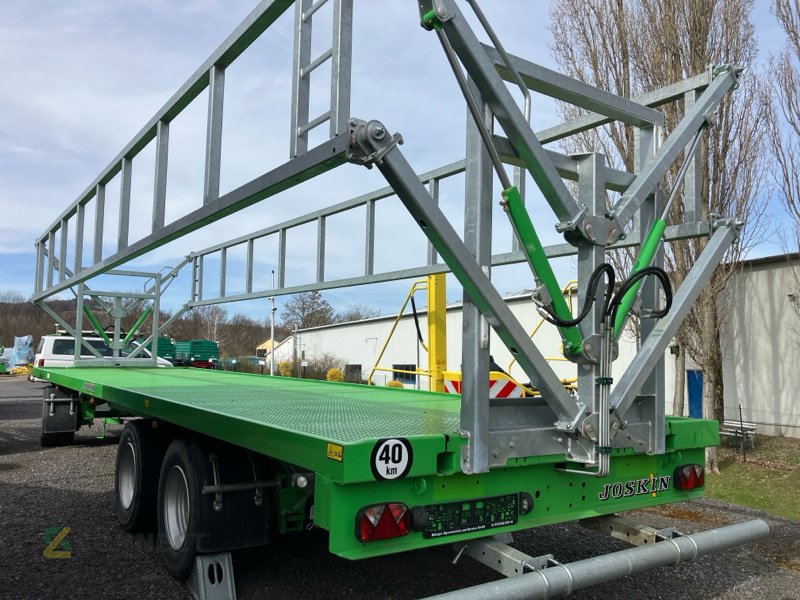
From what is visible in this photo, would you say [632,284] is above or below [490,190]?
below

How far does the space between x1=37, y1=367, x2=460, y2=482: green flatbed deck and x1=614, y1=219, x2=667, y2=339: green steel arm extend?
0.91 m

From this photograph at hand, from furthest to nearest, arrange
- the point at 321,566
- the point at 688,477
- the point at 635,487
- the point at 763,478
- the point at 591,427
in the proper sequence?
the point at 763,478, the point at 321,566, the point at 688,477, the point at 635,487, the point at 591,427

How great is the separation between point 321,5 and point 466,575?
11.5 ft

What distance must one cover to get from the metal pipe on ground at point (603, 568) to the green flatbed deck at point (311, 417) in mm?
502

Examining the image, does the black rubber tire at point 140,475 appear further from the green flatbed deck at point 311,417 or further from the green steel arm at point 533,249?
the green steel arm at point 533,249

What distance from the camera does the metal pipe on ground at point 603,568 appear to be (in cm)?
241

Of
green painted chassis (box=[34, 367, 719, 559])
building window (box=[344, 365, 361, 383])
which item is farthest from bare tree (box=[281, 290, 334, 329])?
green painted chassis (box=[34, 367, 719, 559])

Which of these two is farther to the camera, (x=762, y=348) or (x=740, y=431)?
(x=762, y=348)

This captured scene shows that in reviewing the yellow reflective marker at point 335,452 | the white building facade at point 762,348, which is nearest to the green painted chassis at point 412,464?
the yellow reflective marker at point 335,452

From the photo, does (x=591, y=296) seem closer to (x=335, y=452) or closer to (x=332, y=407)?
(x=335, y=452)

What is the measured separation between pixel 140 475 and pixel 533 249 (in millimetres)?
3514

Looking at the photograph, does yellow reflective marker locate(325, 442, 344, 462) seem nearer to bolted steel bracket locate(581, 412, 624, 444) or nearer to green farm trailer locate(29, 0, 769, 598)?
green farm trailer locate(29, 0, 769, 598)

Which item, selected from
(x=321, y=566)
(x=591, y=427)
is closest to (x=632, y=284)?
(x=591, y=427)

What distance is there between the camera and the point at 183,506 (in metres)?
4.19
